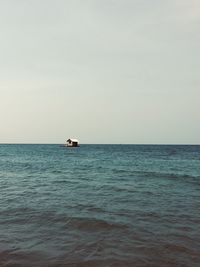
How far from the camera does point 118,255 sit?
26.0 ft

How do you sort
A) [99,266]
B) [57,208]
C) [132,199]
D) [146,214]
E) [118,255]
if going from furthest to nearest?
[132,199] < [57,208] < [146,214] < [118,255] < [99,266]

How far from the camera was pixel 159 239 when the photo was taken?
930 centimetres

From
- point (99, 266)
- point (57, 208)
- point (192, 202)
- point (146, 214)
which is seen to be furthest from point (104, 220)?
point (192, 202)

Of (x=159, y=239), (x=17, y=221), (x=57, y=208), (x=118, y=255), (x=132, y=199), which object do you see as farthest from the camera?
(x=132, y=199)

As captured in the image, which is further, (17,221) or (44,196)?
(44,196)

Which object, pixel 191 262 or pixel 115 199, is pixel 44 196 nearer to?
pixel 115 199

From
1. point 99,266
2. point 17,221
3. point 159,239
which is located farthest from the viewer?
point 17,221

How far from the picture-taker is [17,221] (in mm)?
11328

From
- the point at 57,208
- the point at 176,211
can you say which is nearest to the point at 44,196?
the point at 57,208

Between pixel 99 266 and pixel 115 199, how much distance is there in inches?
354

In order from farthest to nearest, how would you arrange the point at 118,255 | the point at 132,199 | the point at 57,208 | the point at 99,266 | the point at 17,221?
the point at 132,199
the point at 57,208
the point at 17,221
the point at 118,255
the point at 99,266

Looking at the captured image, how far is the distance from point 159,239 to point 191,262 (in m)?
1.85

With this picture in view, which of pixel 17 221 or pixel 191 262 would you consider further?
pixel 17 221

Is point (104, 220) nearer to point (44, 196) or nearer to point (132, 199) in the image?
point (132, 199)
